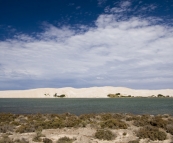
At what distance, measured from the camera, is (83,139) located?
11930 mm

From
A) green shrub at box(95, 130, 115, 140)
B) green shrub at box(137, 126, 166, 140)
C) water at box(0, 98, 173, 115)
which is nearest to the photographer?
green shrub at box(137, 126, 166, 140)

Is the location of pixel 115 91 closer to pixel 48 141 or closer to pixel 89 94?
pixel 89 94

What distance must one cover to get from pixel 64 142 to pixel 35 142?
1617mm

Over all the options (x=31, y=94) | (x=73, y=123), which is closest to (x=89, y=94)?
(x=31, y=94)

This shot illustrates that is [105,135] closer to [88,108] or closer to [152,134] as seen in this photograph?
[152,134]

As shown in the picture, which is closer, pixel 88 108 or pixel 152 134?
pixel 152 134

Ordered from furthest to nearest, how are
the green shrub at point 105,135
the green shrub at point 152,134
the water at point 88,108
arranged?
the water at point 88,108 → the green shrub at point 105,135 → the green shrub at point 152,134

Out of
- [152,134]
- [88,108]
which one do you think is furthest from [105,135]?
[88,108]

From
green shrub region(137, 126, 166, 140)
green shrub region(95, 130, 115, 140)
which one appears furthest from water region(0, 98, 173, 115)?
green shrub region(137, 126, 166, 140)

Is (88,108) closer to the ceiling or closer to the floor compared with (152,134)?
closer to the ceiling

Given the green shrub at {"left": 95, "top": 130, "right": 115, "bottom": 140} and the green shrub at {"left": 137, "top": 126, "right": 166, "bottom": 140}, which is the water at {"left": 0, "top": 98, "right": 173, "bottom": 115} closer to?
the green shrub at {"left": 95, "top": 130, "right": 115, "bottom": 140}

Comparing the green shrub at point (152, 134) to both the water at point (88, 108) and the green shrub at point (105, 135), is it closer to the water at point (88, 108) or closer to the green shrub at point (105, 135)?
the green shrub at point (105, 135)

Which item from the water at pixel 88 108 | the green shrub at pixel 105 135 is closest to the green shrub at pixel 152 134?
the green shrub at pixel 105 135

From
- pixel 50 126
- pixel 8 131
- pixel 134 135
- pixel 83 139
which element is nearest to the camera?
pixel 83 139
